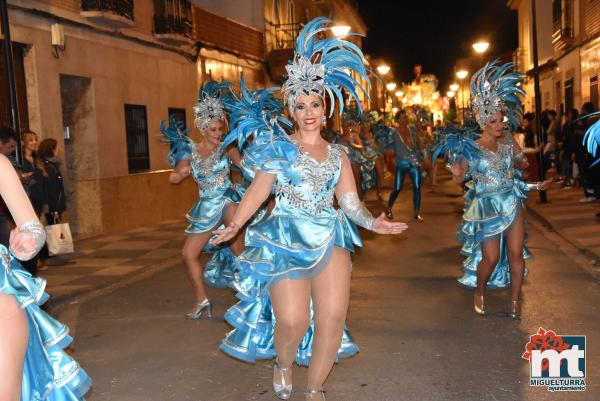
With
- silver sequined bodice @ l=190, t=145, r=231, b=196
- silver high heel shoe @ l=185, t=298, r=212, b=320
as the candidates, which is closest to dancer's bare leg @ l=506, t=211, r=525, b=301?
silver sequined bodice @ l=190, t=145, r=231, b=196

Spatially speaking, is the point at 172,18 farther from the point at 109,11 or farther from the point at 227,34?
the point at 227,34

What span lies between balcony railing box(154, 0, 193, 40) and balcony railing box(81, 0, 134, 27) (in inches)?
56.1

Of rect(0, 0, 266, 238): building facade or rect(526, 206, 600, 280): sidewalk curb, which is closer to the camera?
rect(526, 206, 600, 280): sidewalk curb

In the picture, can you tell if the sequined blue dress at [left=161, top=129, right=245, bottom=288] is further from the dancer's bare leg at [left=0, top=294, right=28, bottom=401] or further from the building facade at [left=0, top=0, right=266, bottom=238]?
the building facade at [left=0, top=0, right=266, bottom=238]

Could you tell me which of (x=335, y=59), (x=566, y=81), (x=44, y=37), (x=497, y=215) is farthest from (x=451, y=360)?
(x=566, y=81)

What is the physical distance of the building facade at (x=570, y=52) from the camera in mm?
21938

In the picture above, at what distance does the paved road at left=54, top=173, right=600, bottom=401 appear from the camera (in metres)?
4.98

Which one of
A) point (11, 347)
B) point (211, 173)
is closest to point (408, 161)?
point (211, 173)

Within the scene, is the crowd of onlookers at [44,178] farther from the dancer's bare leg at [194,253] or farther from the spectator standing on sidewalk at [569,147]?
the spectator standing on sidewalk at [569,147]

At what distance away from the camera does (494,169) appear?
6625mm

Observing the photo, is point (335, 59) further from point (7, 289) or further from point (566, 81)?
point (566, 81)

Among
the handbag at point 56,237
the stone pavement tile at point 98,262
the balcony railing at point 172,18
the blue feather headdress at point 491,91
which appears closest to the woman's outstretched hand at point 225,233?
the blue feather headdress at point 491,91

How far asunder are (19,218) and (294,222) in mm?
1741

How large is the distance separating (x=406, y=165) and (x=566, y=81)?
48.9 ft
